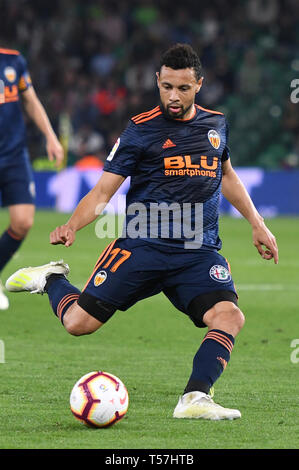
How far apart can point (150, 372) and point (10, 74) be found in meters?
3.27

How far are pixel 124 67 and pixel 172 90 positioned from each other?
1937 cm

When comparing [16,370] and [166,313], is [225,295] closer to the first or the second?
[16,370]

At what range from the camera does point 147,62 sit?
2417 centimetres

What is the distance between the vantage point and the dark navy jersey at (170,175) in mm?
5641

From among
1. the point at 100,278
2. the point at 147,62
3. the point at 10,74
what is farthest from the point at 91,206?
the point at 147,62

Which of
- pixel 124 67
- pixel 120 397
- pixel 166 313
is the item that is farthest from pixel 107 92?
pixel 120 397

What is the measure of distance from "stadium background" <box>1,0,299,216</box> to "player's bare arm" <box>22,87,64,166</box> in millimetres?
11917

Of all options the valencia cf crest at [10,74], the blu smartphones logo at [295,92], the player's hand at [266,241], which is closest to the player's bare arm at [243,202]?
the player's hand at [266,241]

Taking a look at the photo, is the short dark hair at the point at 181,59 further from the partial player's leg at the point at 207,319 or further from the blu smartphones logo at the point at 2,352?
the blu smartphones logo at the point at 2,352

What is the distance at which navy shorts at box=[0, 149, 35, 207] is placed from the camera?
29.0 feet

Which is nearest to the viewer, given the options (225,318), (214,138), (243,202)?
(225,318)

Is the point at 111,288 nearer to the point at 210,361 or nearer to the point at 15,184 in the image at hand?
the point at 210,361

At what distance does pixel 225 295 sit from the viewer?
18.1 ft

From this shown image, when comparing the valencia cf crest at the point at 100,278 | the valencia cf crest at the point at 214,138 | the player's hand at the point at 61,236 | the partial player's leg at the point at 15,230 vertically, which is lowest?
the partial player's leg at the point at 15,230
